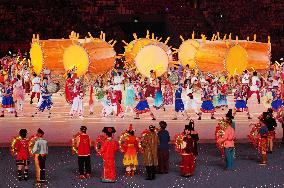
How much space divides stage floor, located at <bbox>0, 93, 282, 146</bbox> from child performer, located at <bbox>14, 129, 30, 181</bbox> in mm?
3065

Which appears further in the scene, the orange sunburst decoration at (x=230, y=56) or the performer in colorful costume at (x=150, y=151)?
the orange sunburst decoration at (x=230, y=56)

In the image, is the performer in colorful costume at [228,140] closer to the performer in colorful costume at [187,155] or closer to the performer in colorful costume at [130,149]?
the performer in colorful costume at [187,155]

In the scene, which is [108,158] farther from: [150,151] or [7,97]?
[7,97]

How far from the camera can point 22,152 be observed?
33.3ft

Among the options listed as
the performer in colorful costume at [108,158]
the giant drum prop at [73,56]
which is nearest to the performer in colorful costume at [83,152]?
the performer in colorful costume at [108,158]

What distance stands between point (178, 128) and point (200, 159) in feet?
11.0

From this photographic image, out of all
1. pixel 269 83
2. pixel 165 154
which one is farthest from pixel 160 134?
pixel 269 83

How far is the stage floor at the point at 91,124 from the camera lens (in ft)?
47.0

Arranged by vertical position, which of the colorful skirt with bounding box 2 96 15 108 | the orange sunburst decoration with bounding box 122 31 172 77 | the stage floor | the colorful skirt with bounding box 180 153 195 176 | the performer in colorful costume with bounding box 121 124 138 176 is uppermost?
the orange sunburst decoration with bounding box 122 31 172 77

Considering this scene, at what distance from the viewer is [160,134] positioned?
35.1ft

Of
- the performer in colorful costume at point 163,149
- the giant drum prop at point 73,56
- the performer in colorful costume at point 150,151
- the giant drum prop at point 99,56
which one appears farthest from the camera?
the giant drum prop at point 99,56

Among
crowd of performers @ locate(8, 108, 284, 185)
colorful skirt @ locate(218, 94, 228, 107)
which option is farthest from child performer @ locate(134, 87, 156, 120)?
crowd of performers @ locate(8, 108, 284, 185)

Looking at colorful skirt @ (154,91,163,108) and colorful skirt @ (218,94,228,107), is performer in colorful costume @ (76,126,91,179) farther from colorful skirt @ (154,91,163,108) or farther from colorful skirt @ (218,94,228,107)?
colorful skirt @ (218,94,228,107)

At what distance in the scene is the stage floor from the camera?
14336mm
